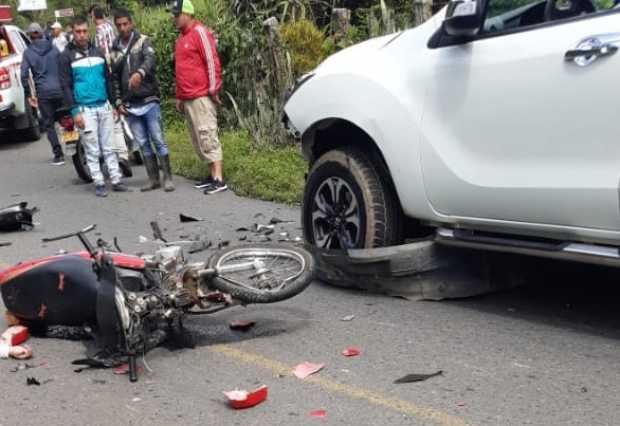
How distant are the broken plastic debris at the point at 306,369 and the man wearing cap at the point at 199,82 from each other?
18.3 ft

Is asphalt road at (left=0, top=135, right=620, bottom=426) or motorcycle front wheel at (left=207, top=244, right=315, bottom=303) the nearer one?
asphalt road at (left=0, top=135, right=620, bottom=426)

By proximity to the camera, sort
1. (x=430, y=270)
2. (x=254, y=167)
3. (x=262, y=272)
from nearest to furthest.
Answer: (x=262, y=272) < (x=430, y=270) < (x=254, y=167)

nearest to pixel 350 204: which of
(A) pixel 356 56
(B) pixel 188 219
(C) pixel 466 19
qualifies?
(A) pixel 356 56

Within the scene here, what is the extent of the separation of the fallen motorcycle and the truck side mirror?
1514 millimetres

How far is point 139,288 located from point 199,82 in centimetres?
547

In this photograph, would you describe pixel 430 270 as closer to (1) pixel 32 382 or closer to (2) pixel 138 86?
(1) pixel 32 382

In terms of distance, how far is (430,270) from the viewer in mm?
5785

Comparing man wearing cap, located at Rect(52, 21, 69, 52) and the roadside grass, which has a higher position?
man wearing cap, located at Rect(52, 21, 69, 52)

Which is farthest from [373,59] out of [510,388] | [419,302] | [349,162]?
[510,388]

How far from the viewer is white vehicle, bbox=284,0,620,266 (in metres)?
4.77

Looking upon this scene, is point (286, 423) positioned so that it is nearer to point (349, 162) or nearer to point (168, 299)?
point (168, 299)

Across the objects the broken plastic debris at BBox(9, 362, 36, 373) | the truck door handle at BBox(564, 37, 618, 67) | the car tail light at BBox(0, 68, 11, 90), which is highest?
the truck door handle at BBox(564, 37, 618, 67)

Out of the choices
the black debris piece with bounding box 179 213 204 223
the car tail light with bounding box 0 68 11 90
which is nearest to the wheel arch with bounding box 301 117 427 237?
the black debris piece with bounding box 179 213 204 223

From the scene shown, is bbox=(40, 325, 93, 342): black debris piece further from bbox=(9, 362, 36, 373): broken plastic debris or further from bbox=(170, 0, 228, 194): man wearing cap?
bbox=(170, 0, 228, 194): man wearing cap
